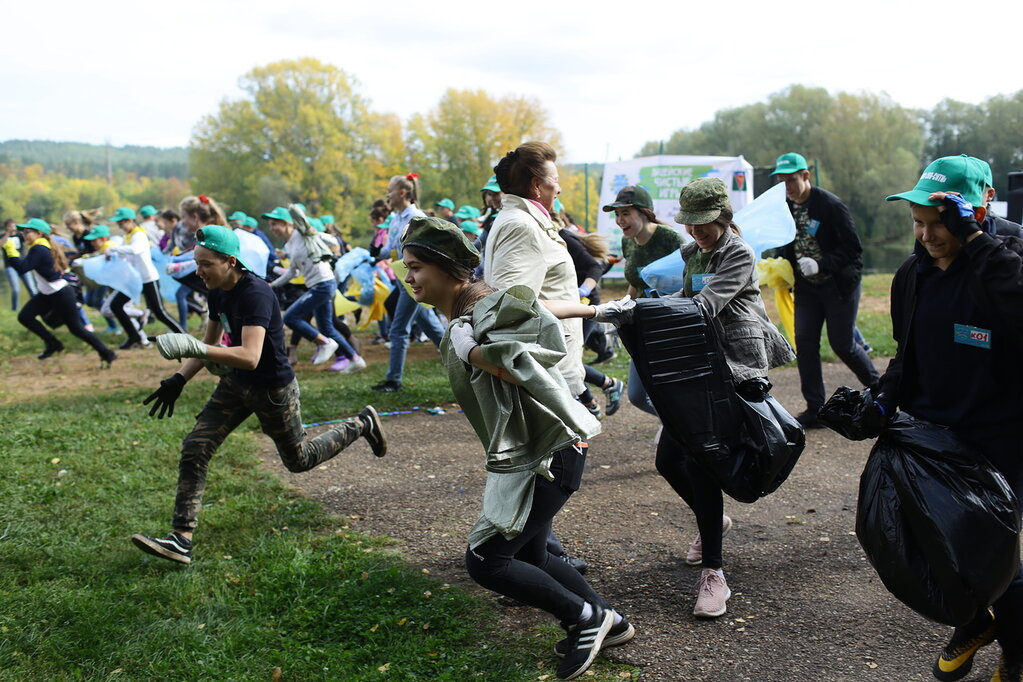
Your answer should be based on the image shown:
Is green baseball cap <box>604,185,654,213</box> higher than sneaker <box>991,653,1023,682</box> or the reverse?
higher

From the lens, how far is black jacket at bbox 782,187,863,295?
593 centimetres

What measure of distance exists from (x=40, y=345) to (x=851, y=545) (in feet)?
37.5

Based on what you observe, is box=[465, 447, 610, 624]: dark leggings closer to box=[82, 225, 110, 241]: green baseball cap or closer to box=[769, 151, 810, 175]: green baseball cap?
box=[769, 151, 810, 175]: green baseball cap

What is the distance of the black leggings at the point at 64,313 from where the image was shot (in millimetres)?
10008

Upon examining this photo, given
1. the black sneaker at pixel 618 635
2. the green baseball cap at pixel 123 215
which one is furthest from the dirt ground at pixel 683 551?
the green baseball cap at pixel 123 215

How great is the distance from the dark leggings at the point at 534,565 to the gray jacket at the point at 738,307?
102 centimetres

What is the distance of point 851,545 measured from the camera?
13.9 ft

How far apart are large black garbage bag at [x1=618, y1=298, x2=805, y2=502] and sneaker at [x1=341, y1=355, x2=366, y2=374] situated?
643 centimetres

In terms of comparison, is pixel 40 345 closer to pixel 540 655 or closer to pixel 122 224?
pixel 122 224

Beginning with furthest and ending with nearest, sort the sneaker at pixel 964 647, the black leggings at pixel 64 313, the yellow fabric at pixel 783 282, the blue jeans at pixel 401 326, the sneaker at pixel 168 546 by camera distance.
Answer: the black leggings at pixel 64 313
the blue jeans at pixel 401 326
the yellow fabric at pixel 783 282
the sneaker at pixel 168 546
the sneaker at pixel 964 647

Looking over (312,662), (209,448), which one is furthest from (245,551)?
(312,662)

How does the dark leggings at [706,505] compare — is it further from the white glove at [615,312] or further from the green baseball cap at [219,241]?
the green baseball cap at [219,241]

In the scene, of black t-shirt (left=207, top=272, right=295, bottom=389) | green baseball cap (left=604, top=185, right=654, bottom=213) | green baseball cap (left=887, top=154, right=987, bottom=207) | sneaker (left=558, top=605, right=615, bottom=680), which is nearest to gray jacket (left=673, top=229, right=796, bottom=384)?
green baseball cap (left=887, top=154, right=987, bottom=207)

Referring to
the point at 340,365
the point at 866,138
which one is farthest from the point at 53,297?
the point at 866,138
